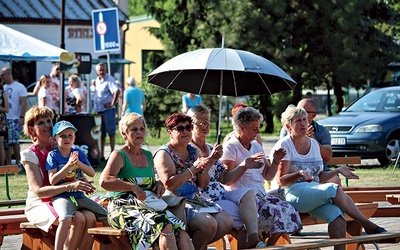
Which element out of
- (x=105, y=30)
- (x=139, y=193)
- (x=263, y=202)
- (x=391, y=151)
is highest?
(x=105, y=30)

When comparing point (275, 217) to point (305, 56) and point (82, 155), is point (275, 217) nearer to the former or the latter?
point (82, 155)

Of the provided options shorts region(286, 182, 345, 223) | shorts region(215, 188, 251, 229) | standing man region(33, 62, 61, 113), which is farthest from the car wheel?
shorts region(215, 188, 251, 229)

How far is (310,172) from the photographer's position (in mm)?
9727

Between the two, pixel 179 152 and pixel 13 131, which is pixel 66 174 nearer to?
pixel 179 152

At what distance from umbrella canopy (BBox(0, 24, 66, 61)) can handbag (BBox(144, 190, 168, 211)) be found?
11.1 meters

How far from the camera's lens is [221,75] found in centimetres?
1084

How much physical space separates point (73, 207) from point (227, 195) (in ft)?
4.66

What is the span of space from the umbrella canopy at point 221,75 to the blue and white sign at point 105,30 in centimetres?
1239

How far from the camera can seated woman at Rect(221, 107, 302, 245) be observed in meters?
9.10

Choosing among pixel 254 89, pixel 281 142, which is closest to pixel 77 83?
pixel 254 89

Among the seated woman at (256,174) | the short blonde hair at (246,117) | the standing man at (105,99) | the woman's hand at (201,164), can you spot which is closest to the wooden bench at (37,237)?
the woman's hand at (201,164)

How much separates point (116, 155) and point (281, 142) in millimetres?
1925

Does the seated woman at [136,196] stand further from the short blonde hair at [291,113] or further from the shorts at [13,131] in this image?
the shorts at [13,131]

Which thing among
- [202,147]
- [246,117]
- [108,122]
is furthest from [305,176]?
[108,122]
